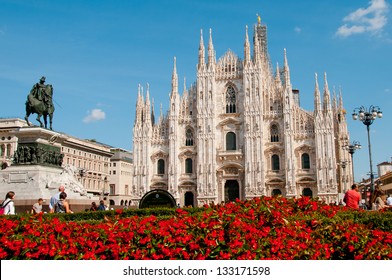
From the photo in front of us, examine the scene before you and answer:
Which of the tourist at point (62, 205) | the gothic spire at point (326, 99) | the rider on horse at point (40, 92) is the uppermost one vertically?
the gothic spire at point (326, 99)

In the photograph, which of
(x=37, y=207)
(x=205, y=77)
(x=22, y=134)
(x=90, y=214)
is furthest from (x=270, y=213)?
(x=205, y=77)

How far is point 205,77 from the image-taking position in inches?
2056

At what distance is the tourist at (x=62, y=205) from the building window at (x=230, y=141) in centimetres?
3706

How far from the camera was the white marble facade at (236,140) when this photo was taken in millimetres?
48812

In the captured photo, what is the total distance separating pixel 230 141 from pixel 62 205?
124ft

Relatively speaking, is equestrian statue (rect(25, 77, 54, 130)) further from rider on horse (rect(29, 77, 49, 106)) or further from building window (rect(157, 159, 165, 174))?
building window (rect(157, 159, 165, 174))

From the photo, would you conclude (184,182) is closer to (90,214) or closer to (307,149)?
(307,149)

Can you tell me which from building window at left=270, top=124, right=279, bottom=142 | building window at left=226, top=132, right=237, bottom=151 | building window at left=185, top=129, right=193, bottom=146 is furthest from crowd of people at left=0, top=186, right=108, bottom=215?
building window at left=270, top=124, right=279, bottom=142

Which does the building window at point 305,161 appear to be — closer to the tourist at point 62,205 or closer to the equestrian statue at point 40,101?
the equestrian statue at point 40,101

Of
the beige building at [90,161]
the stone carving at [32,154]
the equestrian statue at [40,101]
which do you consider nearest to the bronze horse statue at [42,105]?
the equestrian statue at [40,101]

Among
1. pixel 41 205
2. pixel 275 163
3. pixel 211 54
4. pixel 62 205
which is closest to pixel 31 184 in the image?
pixel 41 205

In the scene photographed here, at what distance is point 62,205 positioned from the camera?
15164mm

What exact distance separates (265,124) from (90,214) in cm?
3940

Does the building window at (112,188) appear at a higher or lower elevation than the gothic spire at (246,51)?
lower
